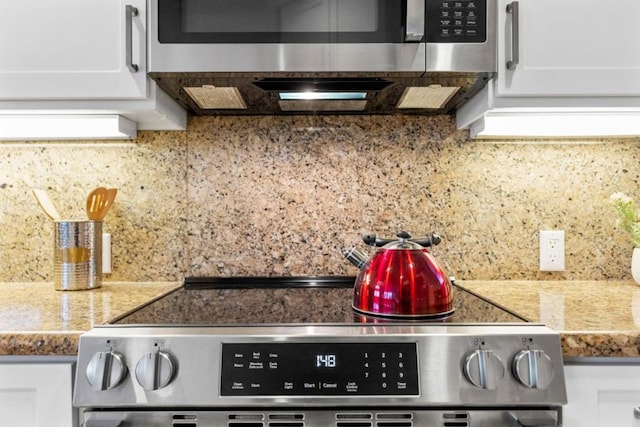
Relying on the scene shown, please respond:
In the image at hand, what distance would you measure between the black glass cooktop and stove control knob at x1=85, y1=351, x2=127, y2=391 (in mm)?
103

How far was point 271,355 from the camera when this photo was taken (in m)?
0.81

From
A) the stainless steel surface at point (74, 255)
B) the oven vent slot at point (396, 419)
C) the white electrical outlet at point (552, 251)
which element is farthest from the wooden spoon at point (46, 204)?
the white electrical outlet at point (552, 251)

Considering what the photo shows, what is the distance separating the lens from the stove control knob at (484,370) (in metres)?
0.79

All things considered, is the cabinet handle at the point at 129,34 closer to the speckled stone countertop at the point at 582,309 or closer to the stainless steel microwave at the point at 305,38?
the stainless steel microwave at the point at 305,38

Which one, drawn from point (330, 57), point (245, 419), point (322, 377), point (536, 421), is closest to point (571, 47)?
point (330, 57)

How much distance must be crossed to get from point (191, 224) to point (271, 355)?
28.6 inches

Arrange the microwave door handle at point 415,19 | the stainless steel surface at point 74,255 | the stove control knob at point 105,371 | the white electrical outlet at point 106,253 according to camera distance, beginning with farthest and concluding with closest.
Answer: the white electrical outlet at point 106,253 < the stainless steel surface at point 74,255 < the microwave door handle at point 415,19 < the stove control knob at point 105,371

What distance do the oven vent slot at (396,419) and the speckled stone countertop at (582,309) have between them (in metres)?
0.29

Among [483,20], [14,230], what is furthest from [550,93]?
[14,230]

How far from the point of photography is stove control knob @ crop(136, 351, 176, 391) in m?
0.78

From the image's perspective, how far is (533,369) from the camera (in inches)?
31.1

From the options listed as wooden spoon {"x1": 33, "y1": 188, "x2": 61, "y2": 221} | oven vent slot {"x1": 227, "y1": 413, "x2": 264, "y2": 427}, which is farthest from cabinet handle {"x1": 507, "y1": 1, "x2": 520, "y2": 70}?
wooden spoon {"x1": 33, "y1": 188, "x2": 61, "y2": 221}

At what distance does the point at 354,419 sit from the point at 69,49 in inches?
39.4

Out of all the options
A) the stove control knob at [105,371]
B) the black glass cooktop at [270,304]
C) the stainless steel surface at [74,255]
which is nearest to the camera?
the stove control knob at [105,371]
